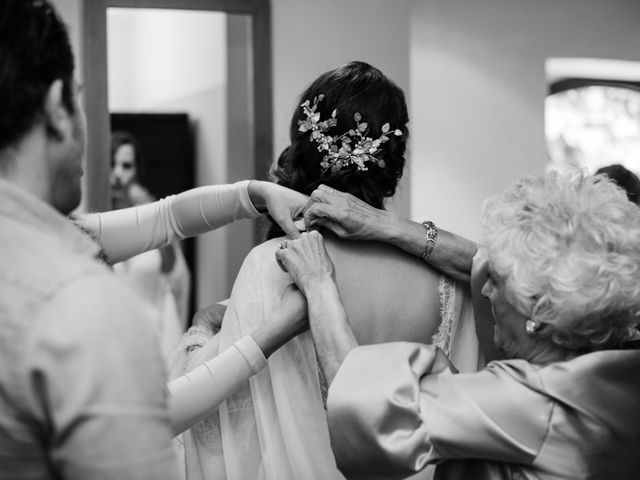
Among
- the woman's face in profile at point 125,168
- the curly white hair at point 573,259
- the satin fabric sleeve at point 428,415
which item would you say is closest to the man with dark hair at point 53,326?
the satin fabric sleeve at point 428,415

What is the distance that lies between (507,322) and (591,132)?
154 inches

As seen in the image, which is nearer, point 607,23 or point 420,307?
point 420,307

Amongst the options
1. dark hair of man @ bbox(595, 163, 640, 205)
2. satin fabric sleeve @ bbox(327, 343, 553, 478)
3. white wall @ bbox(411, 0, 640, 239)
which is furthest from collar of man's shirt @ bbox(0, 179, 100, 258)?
white wall @ bbox(411, 0, 640, 239)

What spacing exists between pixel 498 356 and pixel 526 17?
2.62 meters

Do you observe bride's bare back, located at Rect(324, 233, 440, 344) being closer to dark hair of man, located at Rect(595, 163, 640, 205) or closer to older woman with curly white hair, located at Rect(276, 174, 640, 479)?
older woman with curly white hair, located at Rect(276, 174, 640, 479)

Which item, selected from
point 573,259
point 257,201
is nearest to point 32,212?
point 573,259

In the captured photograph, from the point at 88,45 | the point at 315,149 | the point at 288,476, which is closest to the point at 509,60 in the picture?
the point at 88,45

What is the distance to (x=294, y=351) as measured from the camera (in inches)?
70.7

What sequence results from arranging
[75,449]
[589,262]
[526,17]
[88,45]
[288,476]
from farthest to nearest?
[526,17]
[88,45]
[288,476]
[589,262]
[75,449]

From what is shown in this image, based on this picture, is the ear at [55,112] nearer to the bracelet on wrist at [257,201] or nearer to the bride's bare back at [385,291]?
the bride's bare back at [385,291]

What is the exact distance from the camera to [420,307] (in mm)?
1802

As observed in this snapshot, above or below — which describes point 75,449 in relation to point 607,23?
below

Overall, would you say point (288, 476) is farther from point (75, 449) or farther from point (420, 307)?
point (75, 449)

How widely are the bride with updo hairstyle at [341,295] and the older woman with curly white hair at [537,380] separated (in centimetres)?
31
